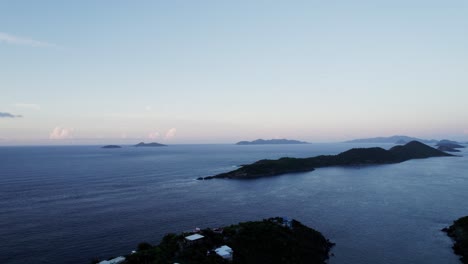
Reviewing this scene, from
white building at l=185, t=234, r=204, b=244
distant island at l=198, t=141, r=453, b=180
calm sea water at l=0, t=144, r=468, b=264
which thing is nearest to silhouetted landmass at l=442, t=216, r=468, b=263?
calm sea water at l=0, t=144, r=468, b=264

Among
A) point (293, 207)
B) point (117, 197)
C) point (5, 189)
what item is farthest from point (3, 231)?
point (293, 207)

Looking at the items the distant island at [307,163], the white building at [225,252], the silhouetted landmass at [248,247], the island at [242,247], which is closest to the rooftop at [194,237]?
the island at [242,247]

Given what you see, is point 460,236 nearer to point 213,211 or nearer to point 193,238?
point 193,238

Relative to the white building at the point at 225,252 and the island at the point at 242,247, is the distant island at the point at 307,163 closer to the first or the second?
the island at the point at 242,247

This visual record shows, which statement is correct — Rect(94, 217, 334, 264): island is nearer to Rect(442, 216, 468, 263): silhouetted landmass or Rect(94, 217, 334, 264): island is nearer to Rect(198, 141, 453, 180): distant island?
Rect(442, 216, 468, 263): silhouetted landmass

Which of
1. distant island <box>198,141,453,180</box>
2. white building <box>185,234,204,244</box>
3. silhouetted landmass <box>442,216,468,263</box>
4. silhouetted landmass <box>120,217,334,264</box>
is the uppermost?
distant island <box>198,141,453,180</box>

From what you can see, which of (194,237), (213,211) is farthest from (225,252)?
(213,211)
